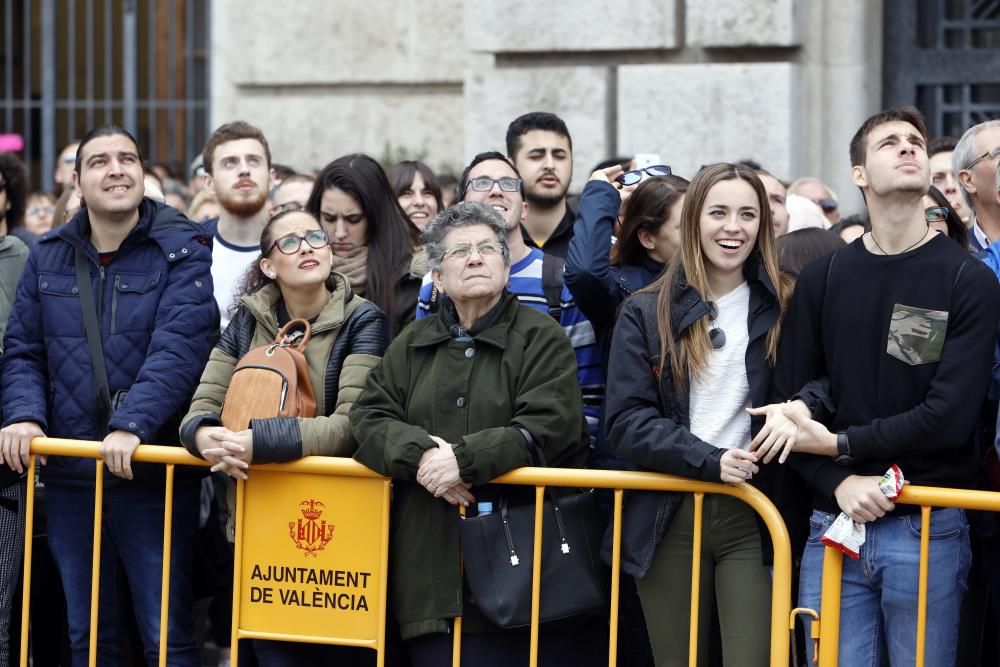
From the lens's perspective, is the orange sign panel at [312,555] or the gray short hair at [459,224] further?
the gray short hair at [459,224]

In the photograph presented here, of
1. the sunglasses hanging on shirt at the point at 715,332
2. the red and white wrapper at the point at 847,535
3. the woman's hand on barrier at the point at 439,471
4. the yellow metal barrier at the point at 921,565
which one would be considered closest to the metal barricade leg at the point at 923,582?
the yellow metal barrier at the point at 921,565

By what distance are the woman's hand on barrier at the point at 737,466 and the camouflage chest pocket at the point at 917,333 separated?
1.64ft

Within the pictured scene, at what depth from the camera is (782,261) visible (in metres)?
5.01

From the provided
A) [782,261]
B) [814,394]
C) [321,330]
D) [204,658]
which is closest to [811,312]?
[814,394]

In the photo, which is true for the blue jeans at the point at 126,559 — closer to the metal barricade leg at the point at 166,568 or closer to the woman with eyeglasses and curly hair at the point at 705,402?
the metal barricade leg at the point at 166,568

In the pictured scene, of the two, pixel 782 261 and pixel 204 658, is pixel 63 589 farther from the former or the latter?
pixel 782 261

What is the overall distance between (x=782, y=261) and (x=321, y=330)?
1540 millimetres

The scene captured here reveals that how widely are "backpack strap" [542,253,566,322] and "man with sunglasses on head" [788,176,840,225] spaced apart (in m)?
2.64

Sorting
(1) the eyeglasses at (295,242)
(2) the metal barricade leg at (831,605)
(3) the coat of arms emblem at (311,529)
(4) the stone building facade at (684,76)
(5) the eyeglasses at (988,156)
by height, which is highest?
(4) the stone building facade at (684,76)

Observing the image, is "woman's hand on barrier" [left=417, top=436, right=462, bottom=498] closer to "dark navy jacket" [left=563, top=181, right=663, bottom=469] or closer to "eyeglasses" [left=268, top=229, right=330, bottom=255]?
"dark navy jacket" [left=563, top=181, right=663, bottom=469]

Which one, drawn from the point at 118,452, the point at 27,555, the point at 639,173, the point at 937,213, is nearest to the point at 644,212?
the point at 639,173

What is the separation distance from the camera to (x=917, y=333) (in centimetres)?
415

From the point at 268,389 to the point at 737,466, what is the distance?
1456 millimetres

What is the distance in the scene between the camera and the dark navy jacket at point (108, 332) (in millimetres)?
5039
